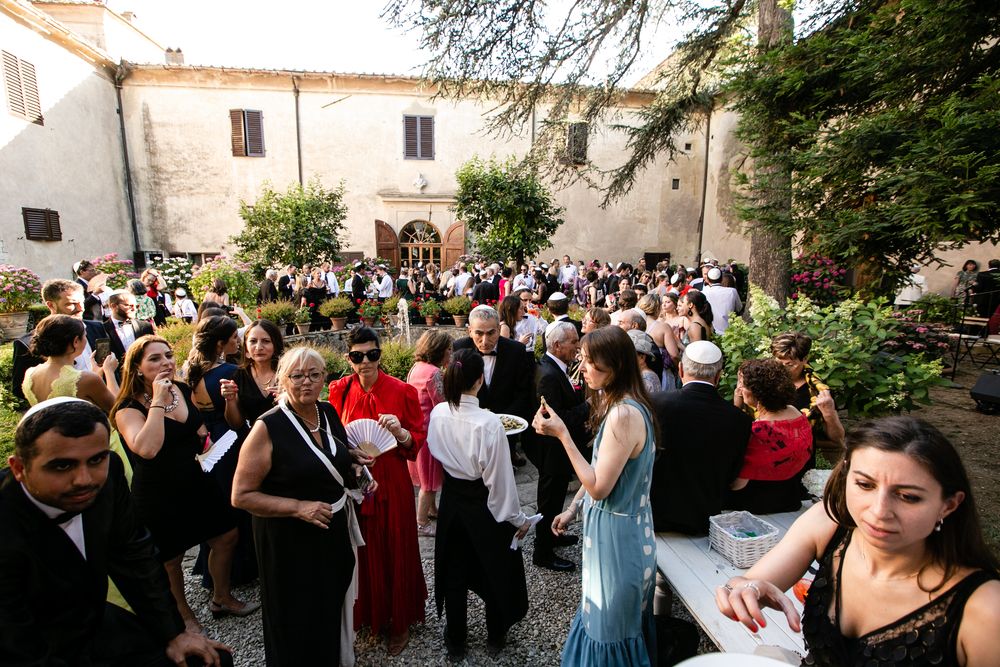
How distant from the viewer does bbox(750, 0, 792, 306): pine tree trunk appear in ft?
18.5

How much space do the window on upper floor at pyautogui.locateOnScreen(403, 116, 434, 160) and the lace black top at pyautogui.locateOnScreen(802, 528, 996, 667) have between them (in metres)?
21.6

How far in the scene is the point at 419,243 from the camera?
70.7ft

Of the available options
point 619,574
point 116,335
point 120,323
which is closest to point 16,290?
point 120,323

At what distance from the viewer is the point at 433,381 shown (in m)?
4.09

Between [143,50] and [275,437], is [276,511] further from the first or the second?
[143,50]

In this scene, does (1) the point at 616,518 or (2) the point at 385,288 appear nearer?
(1) the point at 616,518

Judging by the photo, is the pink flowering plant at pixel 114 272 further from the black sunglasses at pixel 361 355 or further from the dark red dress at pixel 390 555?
the dark red dress at pixel 390 555

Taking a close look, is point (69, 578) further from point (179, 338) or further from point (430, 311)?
point (430, 311)

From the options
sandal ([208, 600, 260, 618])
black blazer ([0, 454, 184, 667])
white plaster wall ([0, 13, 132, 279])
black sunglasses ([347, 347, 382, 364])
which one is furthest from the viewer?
white plaster wall ([0, 13, 132, 279])

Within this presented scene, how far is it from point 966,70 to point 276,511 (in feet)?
20.6

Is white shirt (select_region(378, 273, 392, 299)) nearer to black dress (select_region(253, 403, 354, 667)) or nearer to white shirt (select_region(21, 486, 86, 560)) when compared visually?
black dress (select_region(253, 403, 354, 667))

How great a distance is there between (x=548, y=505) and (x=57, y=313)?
4.75 m

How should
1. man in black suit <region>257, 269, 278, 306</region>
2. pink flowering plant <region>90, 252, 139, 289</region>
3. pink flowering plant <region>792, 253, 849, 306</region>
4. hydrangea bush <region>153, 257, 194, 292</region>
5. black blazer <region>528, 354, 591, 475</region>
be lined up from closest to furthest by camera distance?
1. black blazer <region>528, 354, 591, 475</region>
2. pink flowering plant <region>792, 253, 849, 306</region>
3. pink flowering plant <region>90, 252, 139, 289</region>
4. man in black suit <region>257, 269, 278, 306</region>
5. hydrangea bush <region>153, 257, 194, 292</region>

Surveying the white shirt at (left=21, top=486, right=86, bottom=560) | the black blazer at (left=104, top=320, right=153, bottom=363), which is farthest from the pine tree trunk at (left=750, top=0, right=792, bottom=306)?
the black blazer at (left=104, top=320, right=153, bottom=363)
